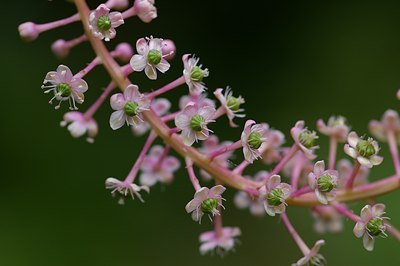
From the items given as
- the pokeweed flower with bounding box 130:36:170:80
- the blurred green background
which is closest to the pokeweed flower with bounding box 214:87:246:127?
the pokeweed flower with bounding box 130:36:170:80

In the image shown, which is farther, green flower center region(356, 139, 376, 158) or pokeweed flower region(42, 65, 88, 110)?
green flower center region(356, 139, 376, 158)

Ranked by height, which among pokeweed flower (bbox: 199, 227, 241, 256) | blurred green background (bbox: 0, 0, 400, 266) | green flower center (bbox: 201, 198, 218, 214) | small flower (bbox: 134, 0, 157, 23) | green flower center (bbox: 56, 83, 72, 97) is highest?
small flower (bbox: 134, 0, 157, 23)

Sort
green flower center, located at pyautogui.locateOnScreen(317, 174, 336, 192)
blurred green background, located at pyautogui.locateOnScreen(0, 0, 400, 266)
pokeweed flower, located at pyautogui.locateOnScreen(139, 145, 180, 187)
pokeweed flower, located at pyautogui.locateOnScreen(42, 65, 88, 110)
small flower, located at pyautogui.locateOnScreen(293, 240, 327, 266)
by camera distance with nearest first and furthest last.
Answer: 1. pokeweed flower, located at pyautogui.locateOnScreen(42, 65, 88, 110)
2. green flower center, located at pyautogui.locateOnScreen(317, 174, 336, 192)
3. small flower, located at pyautogui.locateOnScreen(293, 240, 327, 266)
4. pokeweed flower, located at pyautogui.locateOnScreen(139, 145, 180, 187)
5. blurred green background, located at pyautogui.locateOnScreen(0, 0, 400, 266)

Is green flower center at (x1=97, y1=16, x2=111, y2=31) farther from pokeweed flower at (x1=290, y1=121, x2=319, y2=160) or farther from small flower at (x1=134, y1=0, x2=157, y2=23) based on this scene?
pokeweed flower at (x1=290, y1=121, x2=319, y2=160)

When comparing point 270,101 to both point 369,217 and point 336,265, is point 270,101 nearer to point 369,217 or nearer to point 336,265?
point 336,265

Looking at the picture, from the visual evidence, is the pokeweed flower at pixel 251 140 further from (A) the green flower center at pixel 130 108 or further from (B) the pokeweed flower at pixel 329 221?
(B) the pokeweed flower at pixel 329 221

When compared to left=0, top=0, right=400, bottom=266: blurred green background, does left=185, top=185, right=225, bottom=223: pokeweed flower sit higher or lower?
higher
